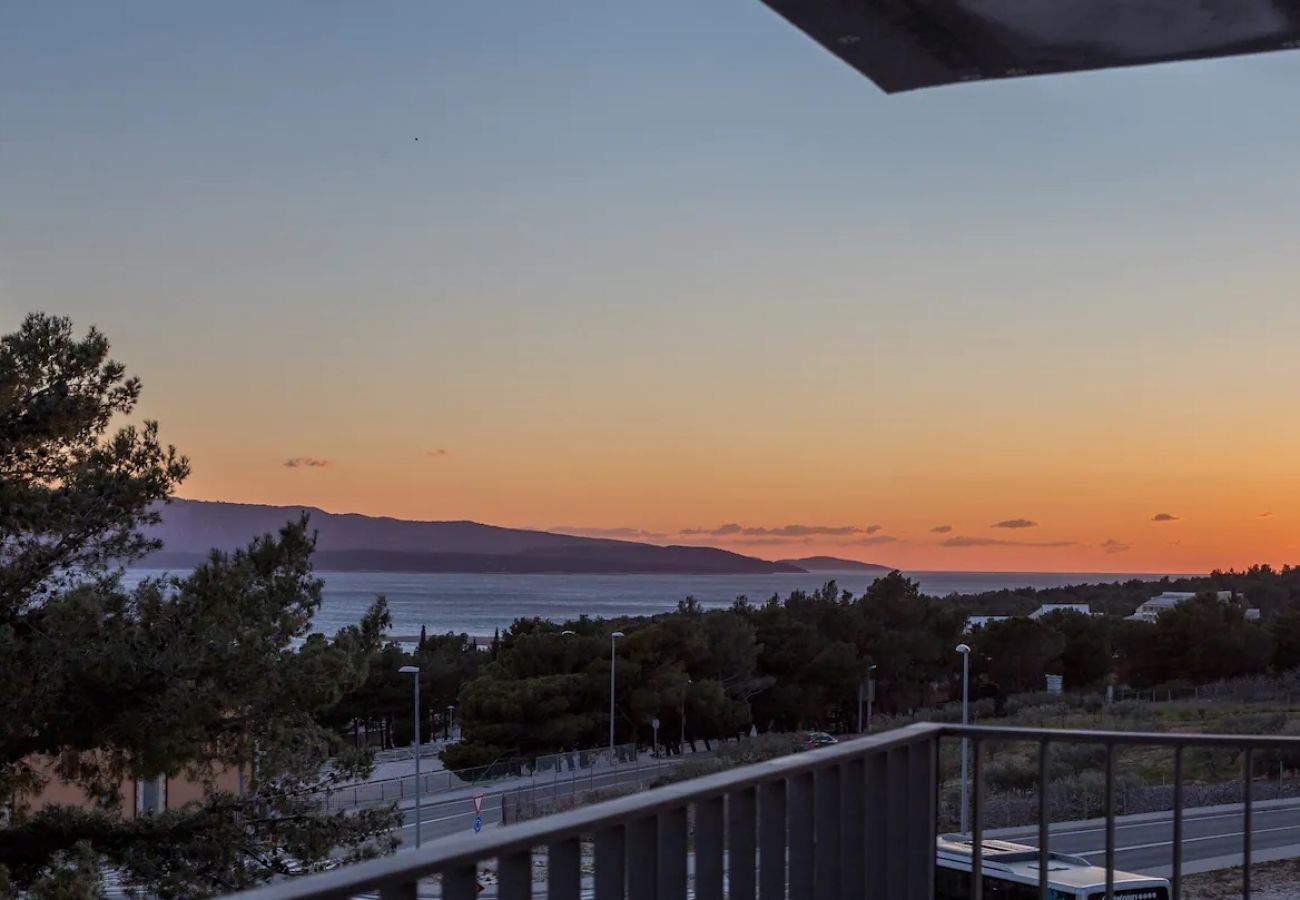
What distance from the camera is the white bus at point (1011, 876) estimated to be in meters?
3.36

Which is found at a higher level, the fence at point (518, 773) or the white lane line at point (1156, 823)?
the white lane line at point (1156, 823)

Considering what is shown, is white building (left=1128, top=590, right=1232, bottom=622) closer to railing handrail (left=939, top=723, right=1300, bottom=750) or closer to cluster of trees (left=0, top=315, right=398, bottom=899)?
cluster of trees (left=0, top=315, right=398, bottom=899)

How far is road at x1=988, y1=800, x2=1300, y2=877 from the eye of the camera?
5.73m

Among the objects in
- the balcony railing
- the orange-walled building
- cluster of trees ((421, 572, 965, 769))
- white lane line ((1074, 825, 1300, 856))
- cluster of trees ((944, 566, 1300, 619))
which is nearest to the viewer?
the balcony railing

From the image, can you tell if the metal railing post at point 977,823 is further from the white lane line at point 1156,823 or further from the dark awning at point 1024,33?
the dark awning at point 1024,33

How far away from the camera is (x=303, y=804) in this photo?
14906 mm

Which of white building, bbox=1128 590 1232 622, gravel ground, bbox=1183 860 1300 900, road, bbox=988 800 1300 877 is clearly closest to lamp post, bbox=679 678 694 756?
white building, bbox=1128 590 1232 622

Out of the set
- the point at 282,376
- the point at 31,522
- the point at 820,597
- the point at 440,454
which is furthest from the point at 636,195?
the point at 440,454

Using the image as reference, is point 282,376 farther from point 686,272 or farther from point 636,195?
point 636,195

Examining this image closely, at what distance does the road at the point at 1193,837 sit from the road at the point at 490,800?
62.8 ft

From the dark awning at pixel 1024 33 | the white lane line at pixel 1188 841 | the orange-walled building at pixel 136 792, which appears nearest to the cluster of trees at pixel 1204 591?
the orange-walled building at pixel 136 792

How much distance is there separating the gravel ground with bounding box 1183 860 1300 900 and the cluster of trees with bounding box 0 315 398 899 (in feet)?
31.8

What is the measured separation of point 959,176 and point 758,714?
1026 inches

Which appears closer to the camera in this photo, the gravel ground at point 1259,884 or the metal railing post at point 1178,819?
the metal railing post at point 1178,819
